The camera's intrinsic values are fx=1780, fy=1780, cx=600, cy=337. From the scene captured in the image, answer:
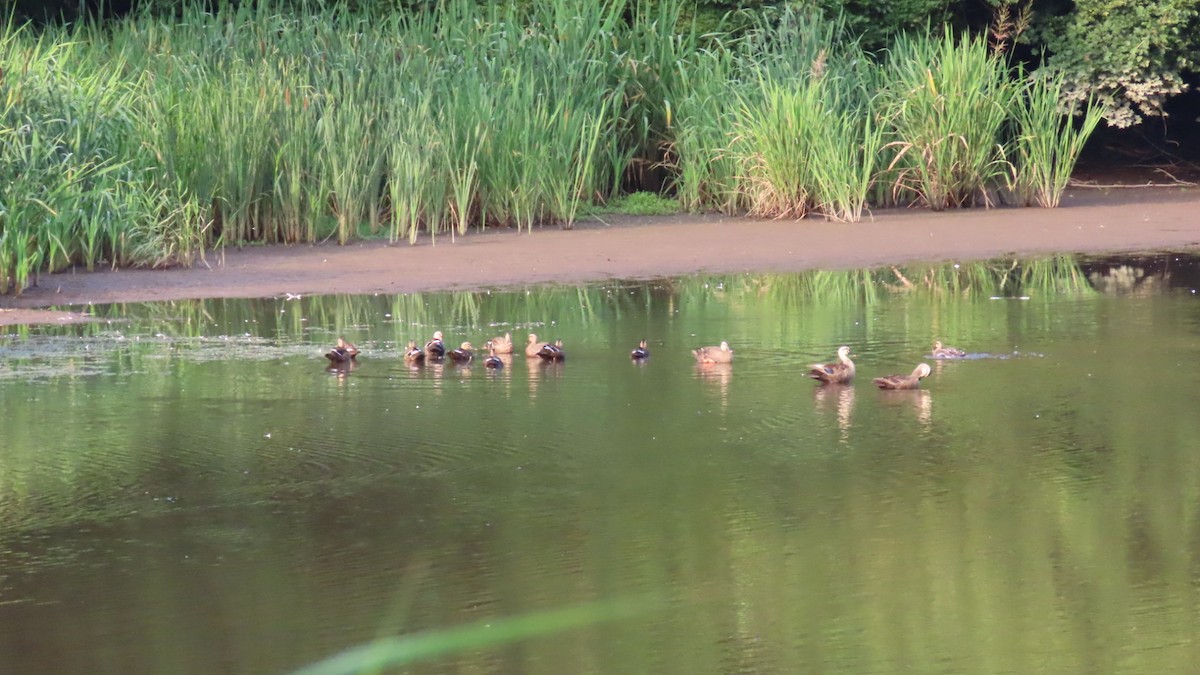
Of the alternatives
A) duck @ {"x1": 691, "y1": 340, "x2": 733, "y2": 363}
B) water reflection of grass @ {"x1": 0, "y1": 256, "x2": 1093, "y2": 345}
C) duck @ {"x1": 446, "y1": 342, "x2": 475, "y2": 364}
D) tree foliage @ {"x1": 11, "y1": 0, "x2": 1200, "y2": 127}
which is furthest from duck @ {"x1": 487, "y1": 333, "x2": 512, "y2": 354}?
tree foliage @ {"x1": 11, "y1": 0, "x2": 1200, "y2": 127}

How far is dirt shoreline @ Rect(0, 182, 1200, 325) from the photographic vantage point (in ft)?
40.1

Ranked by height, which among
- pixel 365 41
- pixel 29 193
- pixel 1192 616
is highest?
pixel 365 41

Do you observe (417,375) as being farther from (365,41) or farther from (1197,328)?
(365,41)

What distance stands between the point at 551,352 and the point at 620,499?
9.54 feet

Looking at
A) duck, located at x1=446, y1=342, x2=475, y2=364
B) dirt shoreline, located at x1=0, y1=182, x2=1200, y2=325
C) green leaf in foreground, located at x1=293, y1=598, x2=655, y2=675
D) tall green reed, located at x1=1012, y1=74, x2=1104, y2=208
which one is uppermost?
tall green reed, located at x1=1012, y1=74, x2=1104, y2=208

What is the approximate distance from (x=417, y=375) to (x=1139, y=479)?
12.3 ft

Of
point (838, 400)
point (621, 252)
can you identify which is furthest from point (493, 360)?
point (621, 252)

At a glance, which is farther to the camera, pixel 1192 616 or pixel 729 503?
pixel 729 503

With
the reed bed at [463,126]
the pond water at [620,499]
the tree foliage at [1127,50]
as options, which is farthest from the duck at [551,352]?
the tree foliage at [1127,50]

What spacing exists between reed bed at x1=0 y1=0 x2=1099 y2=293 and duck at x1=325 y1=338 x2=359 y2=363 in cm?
337

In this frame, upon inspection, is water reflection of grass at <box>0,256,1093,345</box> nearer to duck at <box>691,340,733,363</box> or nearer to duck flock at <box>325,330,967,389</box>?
duck flock at <box>325,330,967,389</box>

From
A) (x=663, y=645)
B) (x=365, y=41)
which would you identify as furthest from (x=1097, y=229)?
(x=663, y=645)

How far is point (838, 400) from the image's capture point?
7.84 metres

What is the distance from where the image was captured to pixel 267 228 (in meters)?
14.7
